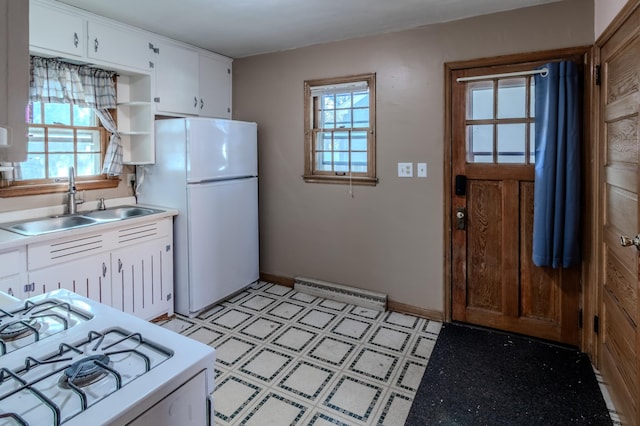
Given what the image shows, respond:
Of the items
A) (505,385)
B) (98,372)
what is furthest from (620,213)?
(98,372)

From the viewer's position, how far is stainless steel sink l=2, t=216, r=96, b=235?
252 cm

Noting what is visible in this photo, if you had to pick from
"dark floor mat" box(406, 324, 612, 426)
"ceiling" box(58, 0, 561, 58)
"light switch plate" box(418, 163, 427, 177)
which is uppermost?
"ceiling" box(58, 0, 561, 58)

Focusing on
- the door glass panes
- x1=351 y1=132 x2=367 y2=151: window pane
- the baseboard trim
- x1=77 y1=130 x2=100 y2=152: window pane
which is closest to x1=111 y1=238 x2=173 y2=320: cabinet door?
x1=77 y1=130 x2=100 y2=152: window pane

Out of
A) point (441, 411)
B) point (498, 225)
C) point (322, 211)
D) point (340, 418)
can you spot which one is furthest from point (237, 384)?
point (498, 225)

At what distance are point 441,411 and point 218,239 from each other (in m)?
2.22

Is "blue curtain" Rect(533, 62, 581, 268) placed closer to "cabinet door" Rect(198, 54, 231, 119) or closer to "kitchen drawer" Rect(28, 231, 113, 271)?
"cabinet door" Rect(198, 54, 231, 119)

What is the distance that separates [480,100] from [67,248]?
9.77 ft

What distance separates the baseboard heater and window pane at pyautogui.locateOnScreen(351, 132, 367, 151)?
1.25 metres

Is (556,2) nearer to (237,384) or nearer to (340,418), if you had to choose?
(340,418)

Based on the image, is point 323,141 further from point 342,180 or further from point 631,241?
point 631,241

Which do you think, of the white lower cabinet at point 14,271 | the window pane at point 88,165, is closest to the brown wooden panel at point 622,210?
the white lower cabinet at point 14,271

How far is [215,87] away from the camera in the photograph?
3865 millimetres

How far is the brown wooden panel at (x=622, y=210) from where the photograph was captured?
6.00 ft

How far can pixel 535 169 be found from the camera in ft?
8.71
